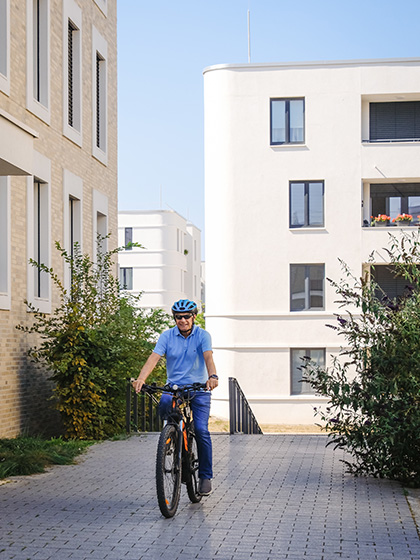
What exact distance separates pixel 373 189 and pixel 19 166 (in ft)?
87.1

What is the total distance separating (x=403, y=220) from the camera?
3666 cm

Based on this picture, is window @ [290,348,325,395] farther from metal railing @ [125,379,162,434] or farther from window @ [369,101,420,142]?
metal railing @ [125,379,162,434]

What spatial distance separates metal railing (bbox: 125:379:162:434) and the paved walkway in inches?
124

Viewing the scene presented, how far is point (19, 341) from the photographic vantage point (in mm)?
15914

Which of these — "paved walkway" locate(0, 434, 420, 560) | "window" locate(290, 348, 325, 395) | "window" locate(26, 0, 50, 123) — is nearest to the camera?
"paved walkway" locate(0, 434, 420, 560)

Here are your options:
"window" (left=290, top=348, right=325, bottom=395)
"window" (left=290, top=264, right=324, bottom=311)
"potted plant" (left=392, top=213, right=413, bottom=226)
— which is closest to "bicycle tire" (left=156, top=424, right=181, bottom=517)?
"window" (left=290, top=348, right=325, bottom=395)

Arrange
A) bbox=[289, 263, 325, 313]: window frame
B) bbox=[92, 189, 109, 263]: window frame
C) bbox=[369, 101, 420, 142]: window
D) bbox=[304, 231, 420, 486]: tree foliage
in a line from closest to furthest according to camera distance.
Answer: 1. bbox=[304, 231, 420, 486]: tree foliage
2. bbox=[92, 189, 109, 263]: window frame
3. bbox=[289, 263, 325, 313]: window frame
4. bbox=[369, 101, 420, 142]: window

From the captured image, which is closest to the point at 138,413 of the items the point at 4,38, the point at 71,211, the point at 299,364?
the point at 71,211

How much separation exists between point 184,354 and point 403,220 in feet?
93.7

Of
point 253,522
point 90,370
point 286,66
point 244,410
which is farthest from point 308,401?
point 253,522

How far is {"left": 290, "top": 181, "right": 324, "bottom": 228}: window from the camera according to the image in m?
36.9

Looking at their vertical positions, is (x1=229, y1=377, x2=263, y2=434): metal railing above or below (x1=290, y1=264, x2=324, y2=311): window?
below

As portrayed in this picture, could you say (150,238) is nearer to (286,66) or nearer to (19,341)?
(286,66)

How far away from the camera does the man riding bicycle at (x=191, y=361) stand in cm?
923
